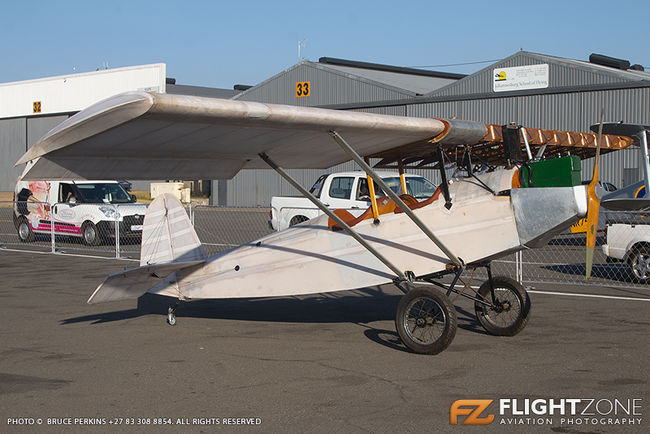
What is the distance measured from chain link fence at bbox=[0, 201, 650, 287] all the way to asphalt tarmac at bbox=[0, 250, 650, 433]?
228 cm

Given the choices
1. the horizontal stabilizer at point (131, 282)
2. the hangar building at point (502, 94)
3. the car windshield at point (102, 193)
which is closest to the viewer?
the horizontal stabilizer at point (131, 282)

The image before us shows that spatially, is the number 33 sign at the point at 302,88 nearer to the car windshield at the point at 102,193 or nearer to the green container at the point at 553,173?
the car windshield at the point at 102,193

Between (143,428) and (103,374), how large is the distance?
1.57 m

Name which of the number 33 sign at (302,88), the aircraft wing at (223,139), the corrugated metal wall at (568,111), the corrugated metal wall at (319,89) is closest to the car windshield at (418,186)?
the aircraft wing at (223,139)

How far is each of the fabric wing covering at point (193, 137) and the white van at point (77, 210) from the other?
35.0ft

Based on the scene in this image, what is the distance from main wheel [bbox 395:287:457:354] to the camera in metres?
6.57

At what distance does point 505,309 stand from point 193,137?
3.97m

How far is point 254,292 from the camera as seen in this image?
790cm

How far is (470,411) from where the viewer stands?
498 centimetres

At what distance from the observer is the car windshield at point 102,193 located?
19.6 metres

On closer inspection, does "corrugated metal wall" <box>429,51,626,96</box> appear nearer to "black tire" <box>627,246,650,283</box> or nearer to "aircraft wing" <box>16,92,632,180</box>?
"black tire" <box>627,246,650,283</box>

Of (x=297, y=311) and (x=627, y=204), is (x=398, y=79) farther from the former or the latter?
(x=627, y=204)

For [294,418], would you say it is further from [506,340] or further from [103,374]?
[506,340]

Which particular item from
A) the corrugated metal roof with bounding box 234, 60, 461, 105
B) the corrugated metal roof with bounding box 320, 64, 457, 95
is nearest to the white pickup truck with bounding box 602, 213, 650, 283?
the corrugated metal roof with bounding box 234, 60, 461, 105
